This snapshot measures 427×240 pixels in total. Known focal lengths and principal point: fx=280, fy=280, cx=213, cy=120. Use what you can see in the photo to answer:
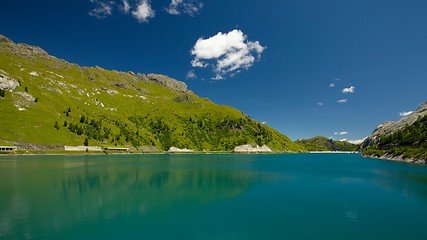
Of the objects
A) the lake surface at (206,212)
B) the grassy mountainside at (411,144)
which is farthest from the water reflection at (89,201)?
the grassy mountainside at (411,144)

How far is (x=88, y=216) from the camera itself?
30.5 meters

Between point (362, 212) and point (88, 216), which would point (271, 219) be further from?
point (88, 216)

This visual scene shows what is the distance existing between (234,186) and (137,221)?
27.5m

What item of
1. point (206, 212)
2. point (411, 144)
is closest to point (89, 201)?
point (206, 212)

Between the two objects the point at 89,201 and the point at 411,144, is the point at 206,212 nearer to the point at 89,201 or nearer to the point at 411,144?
the point at 89,201

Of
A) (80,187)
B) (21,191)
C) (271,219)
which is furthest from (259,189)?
(21,191)

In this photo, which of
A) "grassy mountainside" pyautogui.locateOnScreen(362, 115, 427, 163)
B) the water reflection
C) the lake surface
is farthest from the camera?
"grassy mountainside" pyautogui.locateOnScreen(362, 115, 427, 163)

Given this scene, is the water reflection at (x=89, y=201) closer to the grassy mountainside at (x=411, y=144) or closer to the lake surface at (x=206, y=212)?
the lake surface at (x=206, y=212)

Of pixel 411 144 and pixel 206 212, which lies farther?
pixel 411 144

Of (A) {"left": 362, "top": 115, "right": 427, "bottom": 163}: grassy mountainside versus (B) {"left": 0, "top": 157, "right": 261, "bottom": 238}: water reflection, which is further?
(A) {"left": 362, "top": 115, "right": 427, "bottom": 163}: grassy mountainside

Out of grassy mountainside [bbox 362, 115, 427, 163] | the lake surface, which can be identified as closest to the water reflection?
the lake surface

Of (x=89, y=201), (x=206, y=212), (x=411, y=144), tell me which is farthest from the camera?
(x=411, y=144)

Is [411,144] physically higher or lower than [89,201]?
higher

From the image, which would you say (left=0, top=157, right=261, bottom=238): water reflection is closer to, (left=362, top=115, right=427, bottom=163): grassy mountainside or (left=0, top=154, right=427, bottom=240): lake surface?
(left=0, top=154, right=427, bottom=240): lake surface
